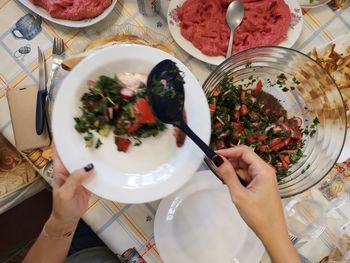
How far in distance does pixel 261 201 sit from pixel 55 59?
684 mm

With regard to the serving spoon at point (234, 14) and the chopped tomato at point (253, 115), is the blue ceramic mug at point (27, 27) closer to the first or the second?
the serving spoon at point (234, 14)

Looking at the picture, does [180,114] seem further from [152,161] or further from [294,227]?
[294,227]

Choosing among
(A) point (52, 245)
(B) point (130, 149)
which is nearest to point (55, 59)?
(B) point (130, 149)

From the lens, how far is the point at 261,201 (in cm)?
87

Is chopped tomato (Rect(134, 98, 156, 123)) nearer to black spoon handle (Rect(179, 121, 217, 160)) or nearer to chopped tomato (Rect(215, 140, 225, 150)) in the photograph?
black spoon handle (Rect(179, 121, 217, 160))

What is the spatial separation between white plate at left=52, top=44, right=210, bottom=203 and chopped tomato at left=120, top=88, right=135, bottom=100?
0.18 ft

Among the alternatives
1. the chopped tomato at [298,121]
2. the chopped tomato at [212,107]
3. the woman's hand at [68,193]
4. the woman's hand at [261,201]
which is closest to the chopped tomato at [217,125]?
the chopped tomato at [212,107]

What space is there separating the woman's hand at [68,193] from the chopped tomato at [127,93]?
0.17 m

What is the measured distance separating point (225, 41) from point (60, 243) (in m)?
0.72

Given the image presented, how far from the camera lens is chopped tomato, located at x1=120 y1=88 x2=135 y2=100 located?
2.99 ft

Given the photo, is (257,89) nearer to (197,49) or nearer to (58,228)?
(197,49)

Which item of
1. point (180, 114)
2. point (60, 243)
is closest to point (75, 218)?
point (60, 243)

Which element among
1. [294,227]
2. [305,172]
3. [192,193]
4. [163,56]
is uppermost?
[163,56]

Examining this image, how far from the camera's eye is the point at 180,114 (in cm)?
87
